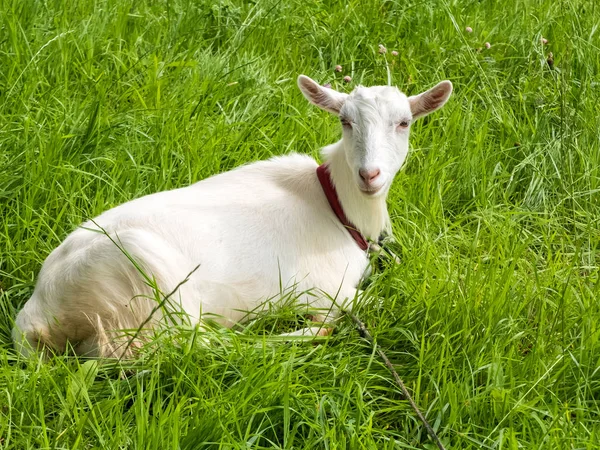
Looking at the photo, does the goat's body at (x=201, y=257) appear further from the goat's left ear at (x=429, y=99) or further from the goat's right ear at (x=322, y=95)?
the goat's left ear at (x=429, y=99)

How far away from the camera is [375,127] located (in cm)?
375

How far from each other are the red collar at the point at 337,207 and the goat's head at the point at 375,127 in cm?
23

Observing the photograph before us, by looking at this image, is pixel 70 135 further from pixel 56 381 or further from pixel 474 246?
pixel 474 246

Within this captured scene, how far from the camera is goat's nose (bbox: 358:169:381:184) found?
360cm

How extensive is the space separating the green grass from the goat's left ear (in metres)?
0.52

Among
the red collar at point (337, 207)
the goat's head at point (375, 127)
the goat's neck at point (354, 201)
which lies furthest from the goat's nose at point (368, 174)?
the red collar at point (337, 207)

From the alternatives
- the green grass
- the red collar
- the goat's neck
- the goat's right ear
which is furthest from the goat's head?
the green grass

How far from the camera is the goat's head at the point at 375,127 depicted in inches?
144

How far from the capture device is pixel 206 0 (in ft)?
18.2

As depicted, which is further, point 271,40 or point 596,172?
point 271,40

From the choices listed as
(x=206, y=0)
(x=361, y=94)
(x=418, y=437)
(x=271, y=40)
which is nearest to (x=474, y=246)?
(x=361, y=94)

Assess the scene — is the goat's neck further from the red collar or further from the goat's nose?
the goat's nose

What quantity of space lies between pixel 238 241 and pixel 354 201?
55 cm

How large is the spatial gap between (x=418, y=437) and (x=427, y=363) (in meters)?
0.38
